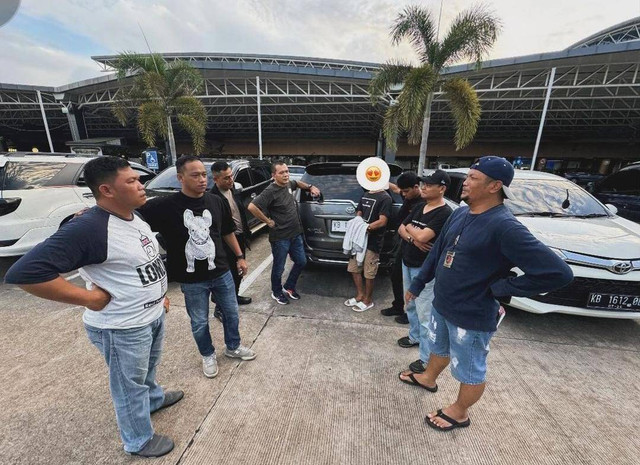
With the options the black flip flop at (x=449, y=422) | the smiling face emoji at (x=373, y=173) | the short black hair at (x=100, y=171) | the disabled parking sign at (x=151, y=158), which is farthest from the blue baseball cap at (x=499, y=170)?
the disabled parking sign at (x=151, y=158)

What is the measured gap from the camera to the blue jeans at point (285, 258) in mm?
3416

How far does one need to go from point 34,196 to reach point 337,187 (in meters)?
4.10

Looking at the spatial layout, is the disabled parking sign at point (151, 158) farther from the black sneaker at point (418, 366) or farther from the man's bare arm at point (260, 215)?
the black sneaker at point (418, 366)

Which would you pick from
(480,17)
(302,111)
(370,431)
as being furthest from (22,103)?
(370,431)

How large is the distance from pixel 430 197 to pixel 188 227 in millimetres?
1909

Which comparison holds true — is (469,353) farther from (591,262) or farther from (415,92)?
(415,92)

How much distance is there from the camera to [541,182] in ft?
13.1

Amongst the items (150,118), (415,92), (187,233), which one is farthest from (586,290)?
(150,118)

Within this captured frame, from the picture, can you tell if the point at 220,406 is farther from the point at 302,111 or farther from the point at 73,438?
the point at 302,111

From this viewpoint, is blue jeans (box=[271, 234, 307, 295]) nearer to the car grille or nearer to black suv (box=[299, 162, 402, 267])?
black suv (box=[299, 162, 402, 267])

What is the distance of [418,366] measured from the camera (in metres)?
2.38

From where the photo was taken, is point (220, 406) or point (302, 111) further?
point (302, 111)

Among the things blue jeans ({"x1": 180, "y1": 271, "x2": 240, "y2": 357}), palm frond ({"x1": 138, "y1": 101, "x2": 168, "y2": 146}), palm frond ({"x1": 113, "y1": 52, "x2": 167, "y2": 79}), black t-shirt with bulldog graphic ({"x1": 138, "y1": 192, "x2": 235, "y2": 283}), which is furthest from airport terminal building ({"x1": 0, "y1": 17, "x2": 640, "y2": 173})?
blue jeans ({"x1": 180, "y1": 271, "x2": 240, "y2": 357})

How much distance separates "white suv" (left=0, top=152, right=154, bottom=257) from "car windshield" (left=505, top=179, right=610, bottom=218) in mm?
6157
